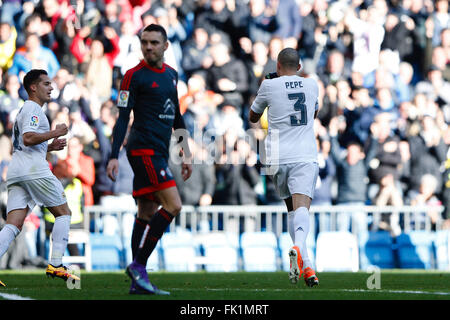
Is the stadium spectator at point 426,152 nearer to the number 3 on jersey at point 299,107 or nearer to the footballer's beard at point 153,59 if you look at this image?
the number 3 on jersey at point 299,107

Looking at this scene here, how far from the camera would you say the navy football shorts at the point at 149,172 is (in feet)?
30.8

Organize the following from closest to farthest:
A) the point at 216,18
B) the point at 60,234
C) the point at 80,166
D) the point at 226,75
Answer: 1. the point at 60,234
2. the point at 80,166
3. the point at 226,75
4. the point at 216,18

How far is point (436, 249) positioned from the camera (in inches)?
689

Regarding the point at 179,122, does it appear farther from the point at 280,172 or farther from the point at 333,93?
the point at 333,93

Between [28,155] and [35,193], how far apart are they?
0.43 meters

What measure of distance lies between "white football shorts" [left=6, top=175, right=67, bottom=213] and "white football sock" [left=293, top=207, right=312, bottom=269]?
276cm

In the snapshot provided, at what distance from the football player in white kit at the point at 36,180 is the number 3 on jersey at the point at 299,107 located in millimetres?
2578

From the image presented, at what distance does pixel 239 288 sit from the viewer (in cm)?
1095

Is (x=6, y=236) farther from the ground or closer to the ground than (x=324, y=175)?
closer to the ground

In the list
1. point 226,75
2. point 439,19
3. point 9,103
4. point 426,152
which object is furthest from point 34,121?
A: point 439,19

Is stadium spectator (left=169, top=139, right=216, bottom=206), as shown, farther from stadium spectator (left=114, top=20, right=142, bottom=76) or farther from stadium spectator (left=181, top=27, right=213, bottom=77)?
stadium spectator (left=114, top=20, right=142, bottom=76)

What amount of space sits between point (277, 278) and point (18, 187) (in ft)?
12.3

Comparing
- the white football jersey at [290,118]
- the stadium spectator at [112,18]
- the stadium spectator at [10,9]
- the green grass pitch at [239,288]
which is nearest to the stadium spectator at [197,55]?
the stadium spectator at [112,18]

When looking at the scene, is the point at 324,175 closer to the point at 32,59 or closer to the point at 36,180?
the point at 32,59
